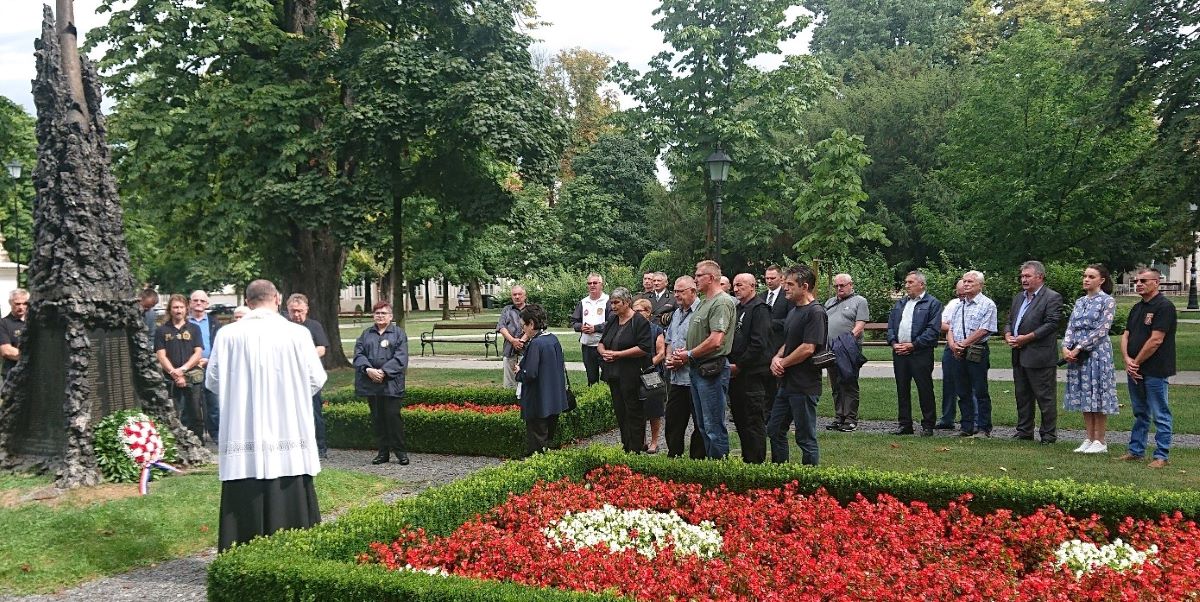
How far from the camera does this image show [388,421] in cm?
1029

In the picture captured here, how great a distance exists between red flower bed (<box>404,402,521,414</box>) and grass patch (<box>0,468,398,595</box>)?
128 inches

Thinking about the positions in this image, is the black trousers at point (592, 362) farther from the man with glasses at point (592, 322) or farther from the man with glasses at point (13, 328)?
the man with glasses at point (13, 328)

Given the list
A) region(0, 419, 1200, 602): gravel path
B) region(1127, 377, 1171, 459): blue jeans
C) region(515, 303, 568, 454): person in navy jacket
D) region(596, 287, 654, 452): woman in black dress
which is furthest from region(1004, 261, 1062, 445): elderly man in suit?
region(515, 303, 568, 454): person in navy jacket

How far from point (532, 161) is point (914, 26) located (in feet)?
139

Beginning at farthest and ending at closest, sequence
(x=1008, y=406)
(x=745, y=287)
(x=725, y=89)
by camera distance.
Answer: (x=725, y=89) → (x=1008, y=406) → (x=745, y=287)

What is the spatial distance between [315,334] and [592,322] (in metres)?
3.81

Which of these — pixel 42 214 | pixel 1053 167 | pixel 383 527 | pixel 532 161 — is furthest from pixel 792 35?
pixel 383 527

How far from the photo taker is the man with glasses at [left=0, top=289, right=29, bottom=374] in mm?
9754

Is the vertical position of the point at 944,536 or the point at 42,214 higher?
the point at 42,214

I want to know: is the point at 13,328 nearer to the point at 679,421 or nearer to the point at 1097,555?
the point at 679,421

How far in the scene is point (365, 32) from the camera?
61.2 feet

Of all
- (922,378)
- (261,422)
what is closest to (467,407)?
(922,378)

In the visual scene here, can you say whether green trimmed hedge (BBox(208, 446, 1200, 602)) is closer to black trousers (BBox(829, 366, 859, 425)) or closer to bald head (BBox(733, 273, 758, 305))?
bald head (BBox(733, 273, 758, 305))

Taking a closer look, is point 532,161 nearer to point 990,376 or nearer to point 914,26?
point 990,376
